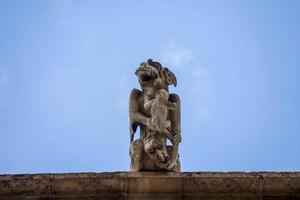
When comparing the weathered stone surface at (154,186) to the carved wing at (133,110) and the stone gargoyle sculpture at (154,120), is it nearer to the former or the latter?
the stone gargoyle sculpture at (154,120)

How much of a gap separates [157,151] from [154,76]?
4.72 ft

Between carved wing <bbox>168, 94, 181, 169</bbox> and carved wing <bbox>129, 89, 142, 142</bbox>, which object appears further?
carved wing <bbox>129, 89, 142, 142</bbox>

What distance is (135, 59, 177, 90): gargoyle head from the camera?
10.8m

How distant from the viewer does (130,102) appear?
35.0 feet

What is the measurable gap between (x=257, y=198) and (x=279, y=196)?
287 mm

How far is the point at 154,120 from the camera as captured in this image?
10102 millimetres

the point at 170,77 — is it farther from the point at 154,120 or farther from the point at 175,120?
the point at 154,120

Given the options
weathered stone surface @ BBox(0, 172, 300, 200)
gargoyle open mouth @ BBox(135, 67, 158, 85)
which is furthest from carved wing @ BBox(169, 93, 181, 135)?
weathered stone surface @ BBox(0, 172, 300, 200)

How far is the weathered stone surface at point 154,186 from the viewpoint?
9.28m

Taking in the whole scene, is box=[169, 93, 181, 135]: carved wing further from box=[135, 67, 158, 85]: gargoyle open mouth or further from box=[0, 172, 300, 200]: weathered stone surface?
box=[0, 172, 300, 200]: weathered stone surface

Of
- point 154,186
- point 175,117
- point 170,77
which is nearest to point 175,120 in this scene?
point 175,117

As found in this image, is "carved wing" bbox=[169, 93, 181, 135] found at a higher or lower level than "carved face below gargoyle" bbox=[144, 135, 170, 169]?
higher

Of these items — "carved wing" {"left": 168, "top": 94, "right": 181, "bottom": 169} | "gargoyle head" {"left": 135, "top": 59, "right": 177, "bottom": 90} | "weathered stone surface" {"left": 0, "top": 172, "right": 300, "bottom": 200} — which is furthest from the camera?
"gargoyle head" {"left": 135, "top": 59, "right": 177, "bottom": 90}

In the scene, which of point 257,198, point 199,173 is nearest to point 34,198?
point 199,173
